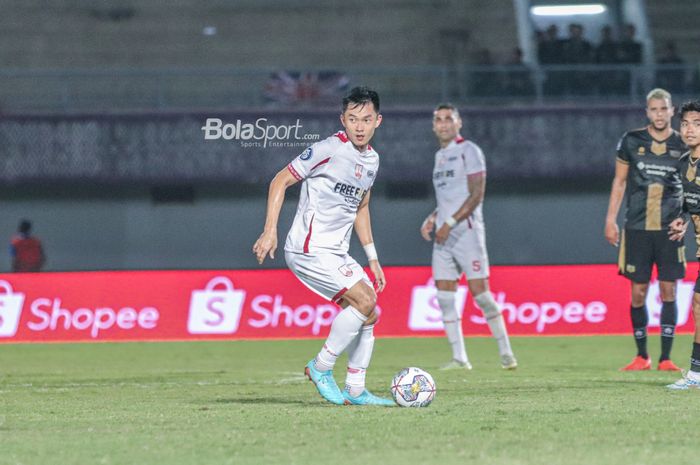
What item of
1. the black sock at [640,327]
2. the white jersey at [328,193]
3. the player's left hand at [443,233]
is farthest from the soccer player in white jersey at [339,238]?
the black sock at [640,327]

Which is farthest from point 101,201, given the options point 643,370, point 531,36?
point 643,370

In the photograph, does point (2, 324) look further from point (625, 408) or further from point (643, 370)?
point (625, 408)

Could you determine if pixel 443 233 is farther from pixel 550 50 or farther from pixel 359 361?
pixel 550 50

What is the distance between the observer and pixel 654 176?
10.4 metres

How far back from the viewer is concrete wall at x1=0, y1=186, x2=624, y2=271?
871 inches

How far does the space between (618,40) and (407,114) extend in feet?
14.0

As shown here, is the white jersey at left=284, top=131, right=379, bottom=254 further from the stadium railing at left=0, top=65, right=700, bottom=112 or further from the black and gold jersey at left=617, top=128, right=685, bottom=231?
the stadium railing at left=0, top=65, right=700, bottom=112

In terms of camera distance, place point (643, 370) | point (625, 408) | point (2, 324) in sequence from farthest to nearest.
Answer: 1. point (2, 324)
2. point (643, 370)
3. point (625, 408)

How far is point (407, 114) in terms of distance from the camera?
2067 centimetres

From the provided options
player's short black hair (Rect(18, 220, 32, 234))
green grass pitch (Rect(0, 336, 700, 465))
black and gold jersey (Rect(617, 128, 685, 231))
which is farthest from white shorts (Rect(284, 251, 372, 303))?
player's short black hair (Rect(18, 220, 32, 234))

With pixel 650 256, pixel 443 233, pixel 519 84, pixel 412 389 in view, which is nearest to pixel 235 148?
pixel 519 84

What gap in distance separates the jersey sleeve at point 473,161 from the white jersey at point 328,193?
3.52m

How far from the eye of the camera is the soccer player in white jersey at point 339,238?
291 inches

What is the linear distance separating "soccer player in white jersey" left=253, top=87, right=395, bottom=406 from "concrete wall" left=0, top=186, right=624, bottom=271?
14456mm
